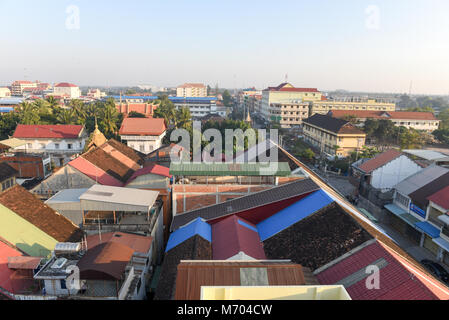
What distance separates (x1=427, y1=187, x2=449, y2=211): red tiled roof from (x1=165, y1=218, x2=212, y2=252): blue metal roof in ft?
43.0

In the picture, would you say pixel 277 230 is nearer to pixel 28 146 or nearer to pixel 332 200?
pixel 332 200

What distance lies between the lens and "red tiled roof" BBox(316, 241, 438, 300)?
9012 mm

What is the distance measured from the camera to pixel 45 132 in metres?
33.5

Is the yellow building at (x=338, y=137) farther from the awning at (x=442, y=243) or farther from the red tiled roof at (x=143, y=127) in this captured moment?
the awning at (x=442, y=243)

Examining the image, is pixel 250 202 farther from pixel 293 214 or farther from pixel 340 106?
pixel 340 106

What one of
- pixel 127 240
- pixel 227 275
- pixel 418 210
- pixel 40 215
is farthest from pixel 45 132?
pixel 418 210

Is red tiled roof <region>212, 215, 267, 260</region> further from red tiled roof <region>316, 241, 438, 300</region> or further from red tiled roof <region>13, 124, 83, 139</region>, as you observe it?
red tiled roof <region>13, 124, 83, 139</region>

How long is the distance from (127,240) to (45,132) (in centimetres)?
2621

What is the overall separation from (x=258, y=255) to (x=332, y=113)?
47.5 m

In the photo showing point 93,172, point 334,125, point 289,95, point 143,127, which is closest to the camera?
point 93,172

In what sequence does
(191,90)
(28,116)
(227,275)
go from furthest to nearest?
1. (191,90)
2. (28,116)
3. (227,275)

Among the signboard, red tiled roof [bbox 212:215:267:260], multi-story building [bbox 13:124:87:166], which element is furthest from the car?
multi-story building [bbox 13:124:87:166]

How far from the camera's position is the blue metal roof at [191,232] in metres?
13.7

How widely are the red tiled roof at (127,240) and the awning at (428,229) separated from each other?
15.3 m
